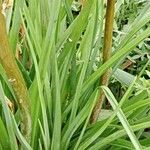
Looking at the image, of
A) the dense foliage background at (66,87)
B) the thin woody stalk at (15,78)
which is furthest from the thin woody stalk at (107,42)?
the thin woody stalk at (15,78)

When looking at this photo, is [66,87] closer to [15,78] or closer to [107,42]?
[107,42]

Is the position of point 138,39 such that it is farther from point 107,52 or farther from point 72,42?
point 72,42

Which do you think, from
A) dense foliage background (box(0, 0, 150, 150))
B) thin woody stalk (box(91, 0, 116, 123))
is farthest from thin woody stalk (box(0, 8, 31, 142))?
thin woody stalk (box(91, 0, 116, 123))

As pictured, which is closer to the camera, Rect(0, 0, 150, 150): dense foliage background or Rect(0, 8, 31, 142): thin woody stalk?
Rect(0, 8, 31, 142): thin woody stalk

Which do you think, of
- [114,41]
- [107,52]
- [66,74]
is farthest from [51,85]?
[114,41]

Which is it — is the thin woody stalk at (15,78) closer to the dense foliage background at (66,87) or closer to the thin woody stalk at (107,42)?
the dense foliage background at (66,87)

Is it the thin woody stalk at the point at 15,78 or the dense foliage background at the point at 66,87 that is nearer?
the thin woody stalk at the point at 15,78

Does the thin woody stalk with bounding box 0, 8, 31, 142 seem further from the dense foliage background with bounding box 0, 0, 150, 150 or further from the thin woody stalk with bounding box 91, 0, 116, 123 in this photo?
the thin woody stalk with bounding box 91, 0, 116, 123
